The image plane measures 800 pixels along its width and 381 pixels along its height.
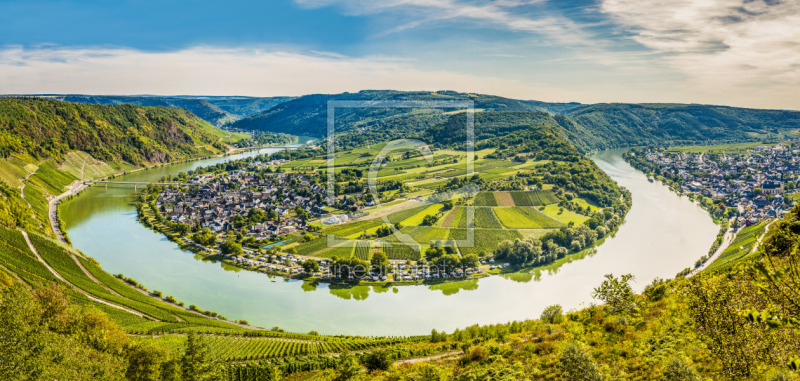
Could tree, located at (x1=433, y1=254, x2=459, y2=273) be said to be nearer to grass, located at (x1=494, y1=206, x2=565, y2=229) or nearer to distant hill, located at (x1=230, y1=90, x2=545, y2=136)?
grass, located at (x1=494, y1=206, x2=565, y2=229)

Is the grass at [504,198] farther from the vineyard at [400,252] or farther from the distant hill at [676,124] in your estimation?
the distant hill at [676,124]

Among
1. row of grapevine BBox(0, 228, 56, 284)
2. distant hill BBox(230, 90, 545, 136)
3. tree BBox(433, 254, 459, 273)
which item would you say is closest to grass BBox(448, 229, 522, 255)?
tree BBox(433, 254, 459, 273)

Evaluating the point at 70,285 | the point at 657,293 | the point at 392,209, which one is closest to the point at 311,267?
the point at 70,285

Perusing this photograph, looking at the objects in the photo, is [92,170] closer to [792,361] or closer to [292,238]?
[292,238]

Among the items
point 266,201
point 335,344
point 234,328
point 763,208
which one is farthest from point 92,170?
point 763,208
